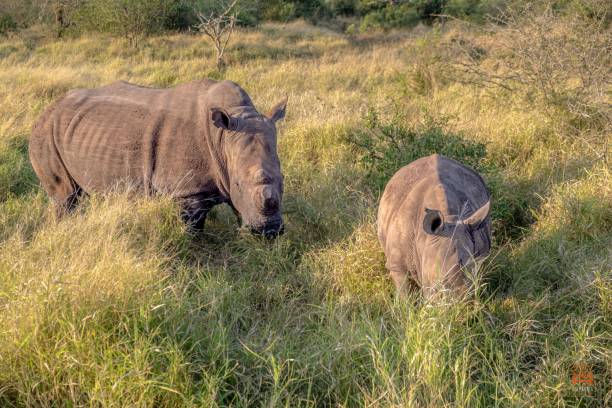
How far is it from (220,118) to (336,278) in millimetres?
1510

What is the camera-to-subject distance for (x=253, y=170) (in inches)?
181

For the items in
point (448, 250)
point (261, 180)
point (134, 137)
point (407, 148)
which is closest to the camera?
point (448, 250)

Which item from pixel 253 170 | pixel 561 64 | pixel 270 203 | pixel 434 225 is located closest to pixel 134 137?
pixel 253 170

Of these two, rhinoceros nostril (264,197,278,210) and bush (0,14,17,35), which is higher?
rhinoceros nostril (264,197,278,210)

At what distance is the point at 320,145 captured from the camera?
7.27 m

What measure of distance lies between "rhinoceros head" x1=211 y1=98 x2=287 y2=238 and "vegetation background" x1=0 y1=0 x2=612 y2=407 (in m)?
0.37

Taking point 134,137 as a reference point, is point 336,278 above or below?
below

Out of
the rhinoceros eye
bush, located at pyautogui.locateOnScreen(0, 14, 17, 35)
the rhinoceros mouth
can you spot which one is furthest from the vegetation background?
bush, located at pyautogui.locateOnScreen(0, 14, 17, 35)

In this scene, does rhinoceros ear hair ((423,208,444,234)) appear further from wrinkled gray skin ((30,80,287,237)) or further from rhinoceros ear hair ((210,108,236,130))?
rhinoceros ear hair ((210,108,236,130))

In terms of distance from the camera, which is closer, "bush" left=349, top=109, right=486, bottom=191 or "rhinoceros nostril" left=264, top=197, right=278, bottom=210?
"rhinoceros nostril" left=264, top=197, right=278, bottom=210

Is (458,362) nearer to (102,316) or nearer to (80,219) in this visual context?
(102,316)

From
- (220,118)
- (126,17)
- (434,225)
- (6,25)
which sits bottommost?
(6,25)

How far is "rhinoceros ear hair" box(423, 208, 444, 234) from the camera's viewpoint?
11.3 feet

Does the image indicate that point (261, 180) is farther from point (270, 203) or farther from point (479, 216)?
point (479, 216)
